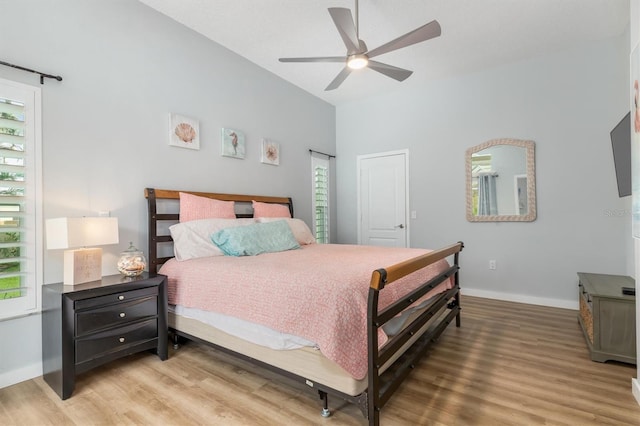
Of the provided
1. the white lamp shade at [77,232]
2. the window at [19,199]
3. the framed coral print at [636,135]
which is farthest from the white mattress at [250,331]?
the framed coral print at [636,135]

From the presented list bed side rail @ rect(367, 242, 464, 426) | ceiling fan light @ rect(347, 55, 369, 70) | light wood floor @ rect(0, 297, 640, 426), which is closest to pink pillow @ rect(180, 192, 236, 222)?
light wood floor @ rect(0, 297, 640, 426)

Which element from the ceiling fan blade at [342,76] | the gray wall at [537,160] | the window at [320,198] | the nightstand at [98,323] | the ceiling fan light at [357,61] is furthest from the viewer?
the window at [320,198]

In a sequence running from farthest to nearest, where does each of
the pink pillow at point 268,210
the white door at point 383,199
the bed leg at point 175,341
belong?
the white door at point 383,199 → the pink pillow at point 268,210 → the bed leg at point 175,341

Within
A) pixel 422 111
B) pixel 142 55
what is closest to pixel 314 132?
pixel 422 111

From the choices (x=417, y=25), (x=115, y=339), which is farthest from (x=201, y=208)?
(x=417, y=25)

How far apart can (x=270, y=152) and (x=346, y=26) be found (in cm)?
224

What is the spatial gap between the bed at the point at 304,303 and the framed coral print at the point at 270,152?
4.25ft

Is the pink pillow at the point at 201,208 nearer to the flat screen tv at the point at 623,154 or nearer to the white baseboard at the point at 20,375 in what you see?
the white baseboard at the point at 20,375

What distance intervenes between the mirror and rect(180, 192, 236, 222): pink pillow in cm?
319

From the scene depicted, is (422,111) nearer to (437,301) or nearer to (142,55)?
(437,301)

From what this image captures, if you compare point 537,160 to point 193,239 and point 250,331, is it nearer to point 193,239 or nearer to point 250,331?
point 250,331

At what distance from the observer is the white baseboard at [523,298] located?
372 centimetres

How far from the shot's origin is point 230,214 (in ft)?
11.3

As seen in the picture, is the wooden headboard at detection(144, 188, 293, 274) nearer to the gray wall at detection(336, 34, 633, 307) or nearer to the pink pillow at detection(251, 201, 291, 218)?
the pink pillow at detection(251, 201, 291, 218)
